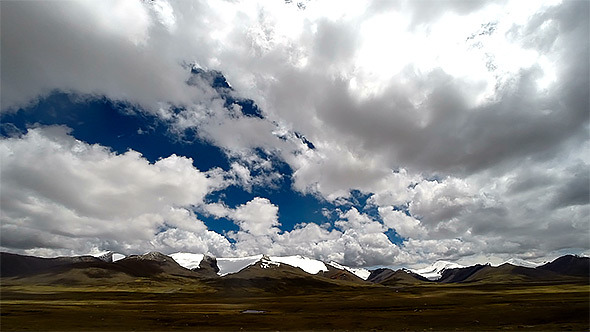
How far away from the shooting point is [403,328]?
67375 mm

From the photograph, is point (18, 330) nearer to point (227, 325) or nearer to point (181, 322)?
point (181, 322)

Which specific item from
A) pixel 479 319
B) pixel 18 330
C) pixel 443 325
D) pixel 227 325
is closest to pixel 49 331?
pixel 18 330

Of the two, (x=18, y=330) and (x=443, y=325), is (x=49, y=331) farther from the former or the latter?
(x=443, y=325)

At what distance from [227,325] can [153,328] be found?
54.6 ft

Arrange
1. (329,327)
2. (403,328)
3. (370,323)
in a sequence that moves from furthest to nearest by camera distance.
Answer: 1. (370,323)
2. (329,327)
3. (403,328)

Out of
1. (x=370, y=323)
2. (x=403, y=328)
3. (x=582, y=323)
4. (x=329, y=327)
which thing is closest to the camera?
(x=582, y=323)

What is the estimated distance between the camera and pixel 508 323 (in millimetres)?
69125

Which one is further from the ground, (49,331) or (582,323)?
(582,323)

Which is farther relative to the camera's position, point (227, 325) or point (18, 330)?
point (227, 325)

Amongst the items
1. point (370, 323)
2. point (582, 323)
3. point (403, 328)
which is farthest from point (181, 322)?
point (582, 323)

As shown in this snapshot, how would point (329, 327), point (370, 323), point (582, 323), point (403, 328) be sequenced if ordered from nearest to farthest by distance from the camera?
point (582, 323), point (403, 328), point (329, 327), point (370, 323)

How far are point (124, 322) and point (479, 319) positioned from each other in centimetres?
8920

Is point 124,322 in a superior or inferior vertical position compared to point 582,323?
inferior

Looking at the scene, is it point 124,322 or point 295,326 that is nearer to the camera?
point 295,326
